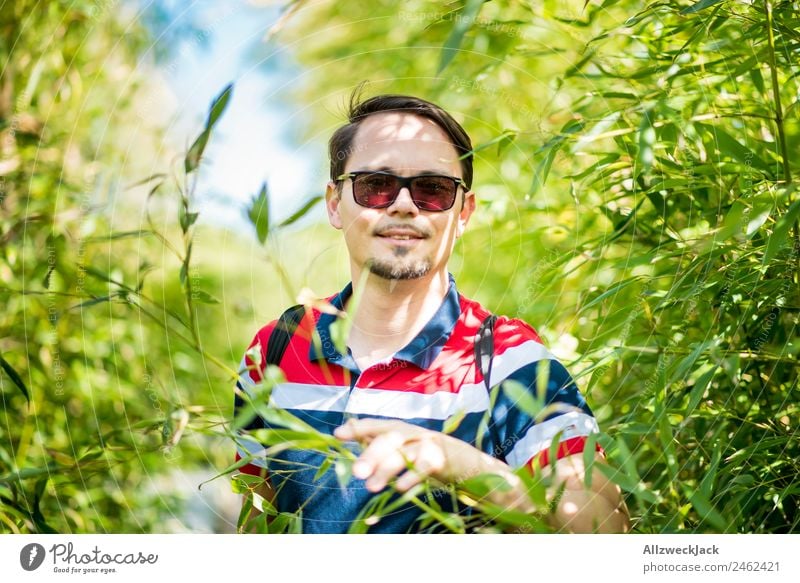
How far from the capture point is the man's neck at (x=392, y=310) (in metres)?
0.98

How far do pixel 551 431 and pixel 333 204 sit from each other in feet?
1.26

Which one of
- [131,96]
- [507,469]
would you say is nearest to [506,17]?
[131,96]

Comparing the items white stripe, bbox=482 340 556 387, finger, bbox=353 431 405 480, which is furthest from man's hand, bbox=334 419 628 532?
white stripe, bbox=482 340 556 387

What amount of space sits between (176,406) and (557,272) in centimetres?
55

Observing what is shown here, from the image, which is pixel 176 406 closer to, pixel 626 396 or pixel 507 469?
pixel 507 469

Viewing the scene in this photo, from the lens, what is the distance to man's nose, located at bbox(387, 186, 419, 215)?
0.94 metres

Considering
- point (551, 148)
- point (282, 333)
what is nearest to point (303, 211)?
point (282, 333)

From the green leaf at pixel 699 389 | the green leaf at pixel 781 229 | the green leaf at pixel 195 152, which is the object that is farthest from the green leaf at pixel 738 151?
the green leaf at pixel 195 152

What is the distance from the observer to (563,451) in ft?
2.73

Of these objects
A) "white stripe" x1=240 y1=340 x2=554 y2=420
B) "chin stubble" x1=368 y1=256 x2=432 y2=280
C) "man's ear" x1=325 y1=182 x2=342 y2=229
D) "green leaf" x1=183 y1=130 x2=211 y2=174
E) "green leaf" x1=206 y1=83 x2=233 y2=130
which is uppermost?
"green leaf" x1=206 y1=83 x2=233 y2=130

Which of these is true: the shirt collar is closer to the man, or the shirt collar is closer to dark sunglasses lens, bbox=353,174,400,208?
the man

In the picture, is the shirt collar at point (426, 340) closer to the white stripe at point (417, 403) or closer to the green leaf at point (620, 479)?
the white stripe at point (417, 403)

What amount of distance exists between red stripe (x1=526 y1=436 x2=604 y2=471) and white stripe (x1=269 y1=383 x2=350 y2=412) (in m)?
0.23

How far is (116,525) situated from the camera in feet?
4.59
